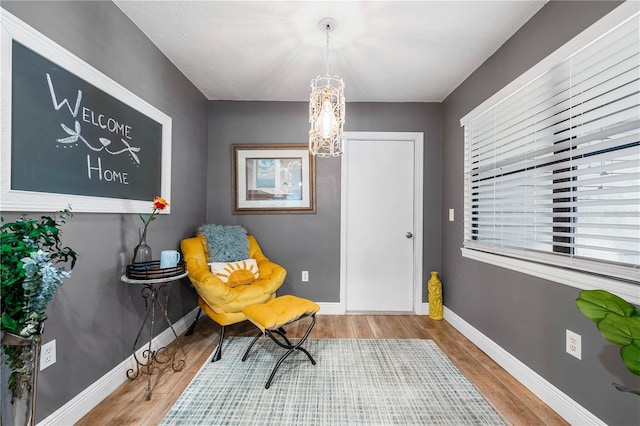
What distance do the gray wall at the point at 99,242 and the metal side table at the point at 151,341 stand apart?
0.10 m

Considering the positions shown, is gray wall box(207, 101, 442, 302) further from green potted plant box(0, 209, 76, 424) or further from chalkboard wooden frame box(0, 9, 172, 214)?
green potted plant box(0, 209, 76, 424)

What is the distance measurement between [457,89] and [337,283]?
8.02ft

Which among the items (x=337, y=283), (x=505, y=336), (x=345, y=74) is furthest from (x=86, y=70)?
(x=505, y=336)

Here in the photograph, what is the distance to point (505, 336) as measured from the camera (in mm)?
2014

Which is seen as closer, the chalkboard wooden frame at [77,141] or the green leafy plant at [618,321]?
the green leafy plant at [618,321]

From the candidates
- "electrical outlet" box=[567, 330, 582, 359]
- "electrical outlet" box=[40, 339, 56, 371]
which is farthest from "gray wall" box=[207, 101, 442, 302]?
"electrical outlet" box=[40, 339, 56, 371]

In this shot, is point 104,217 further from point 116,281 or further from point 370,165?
point 370,165

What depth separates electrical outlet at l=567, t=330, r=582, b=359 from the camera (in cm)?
145

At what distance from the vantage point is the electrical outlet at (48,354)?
1271 mm

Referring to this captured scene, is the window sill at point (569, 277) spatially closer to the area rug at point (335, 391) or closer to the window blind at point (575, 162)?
the window blind at point (575, 162)

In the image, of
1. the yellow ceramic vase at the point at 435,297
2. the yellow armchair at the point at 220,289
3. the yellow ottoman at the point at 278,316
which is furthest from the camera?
the yellow ceramic vase at the point at 435,297

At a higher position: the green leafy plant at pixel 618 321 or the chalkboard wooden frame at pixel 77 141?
the chalkboard wooden frame at pixel 77 141

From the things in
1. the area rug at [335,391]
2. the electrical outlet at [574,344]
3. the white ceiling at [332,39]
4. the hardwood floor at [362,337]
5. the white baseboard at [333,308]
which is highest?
the white ceiling at [332,39]

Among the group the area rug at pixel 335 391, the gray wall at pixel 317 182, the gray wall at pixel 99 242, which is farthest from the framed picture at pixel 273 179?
the area rug at pixel 335 391
